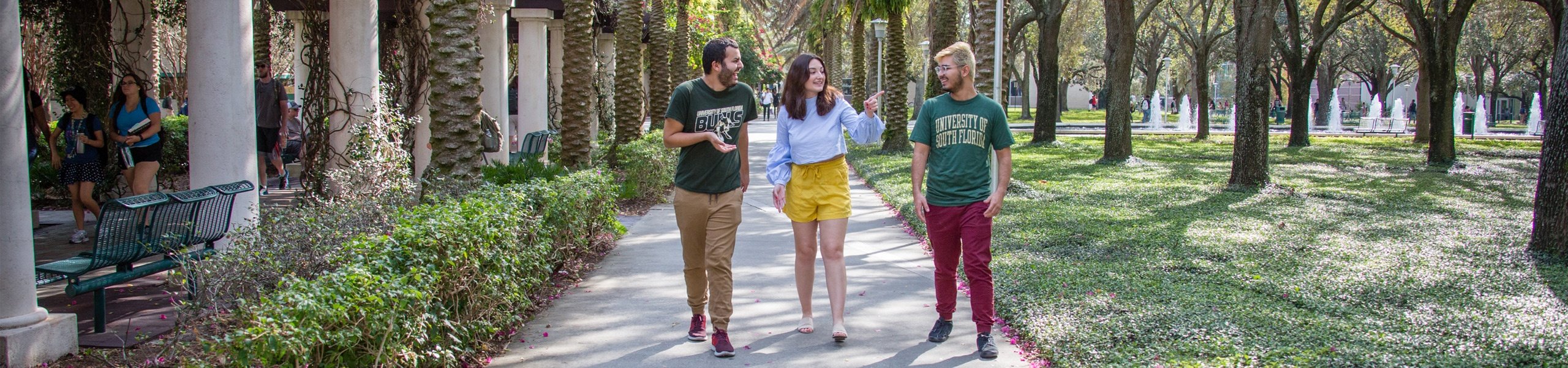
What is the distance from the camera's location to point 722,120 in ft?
16.6

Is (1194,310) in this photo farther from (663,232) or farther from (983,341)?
(663,232)

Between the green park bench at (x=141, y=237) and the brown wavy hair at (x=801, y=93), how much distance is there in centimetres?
272

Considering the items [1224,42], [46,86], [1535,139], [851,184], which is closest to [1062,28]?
[1224,42]

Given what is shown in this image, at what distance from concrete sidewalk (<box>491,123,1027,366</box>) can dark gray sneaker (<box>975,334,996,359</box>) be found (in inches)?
1.4

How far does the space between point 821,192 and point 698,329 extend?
0.94 metres

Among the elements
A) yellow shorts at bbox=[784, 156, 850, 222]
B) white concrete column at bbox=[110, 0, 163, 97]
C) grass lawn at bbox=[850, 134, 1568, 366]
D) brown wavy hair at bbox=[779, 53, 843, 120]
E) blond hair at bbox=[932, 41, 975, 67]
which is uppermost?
white concrete column at bbox=[110, 0, 163, 97]

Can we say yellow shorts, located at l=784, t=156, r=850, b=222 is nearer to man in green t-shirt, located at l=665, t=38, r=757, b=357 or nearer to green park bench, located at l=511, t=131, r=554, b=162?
man in green t-shirt, located at l=665, t=38, r=757, b=357

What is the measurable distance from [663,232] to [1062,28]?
1447 inches

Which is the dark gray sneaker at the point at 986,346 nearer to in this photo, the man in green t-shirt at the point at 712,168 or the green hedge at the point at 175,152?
the man in green t-shirt at the point at 712,168

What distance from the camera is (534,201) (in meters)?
6.27

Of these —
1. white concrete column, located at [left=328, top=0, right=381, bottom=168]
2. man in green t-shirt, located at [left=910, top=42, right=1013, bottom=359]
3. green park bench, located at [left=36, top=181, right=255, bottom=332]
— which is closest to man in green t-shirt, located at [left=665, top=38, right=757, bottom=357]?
man in green t-shirt, located at [left=910, top=42, right=1013, bottom=359]

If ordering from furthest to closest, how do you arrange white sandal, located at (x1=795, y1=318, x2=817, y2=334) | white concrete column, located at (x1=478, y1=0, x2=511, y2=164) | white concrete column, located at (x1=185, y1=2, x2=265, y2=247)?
white concrete column, located at (x1=478, y1=0, x2=511, y2=164), white concrete column, located at (x1=185, y1=2, x2=265, y2=247), white sandal, located at (x1=795, y1=318, x2=817, y2=334)

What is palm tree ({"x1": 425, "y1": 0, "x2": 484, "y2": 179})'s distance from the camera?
23.9 ft

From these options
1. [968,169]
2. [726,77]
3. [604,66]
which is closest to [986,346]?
[968,169]
